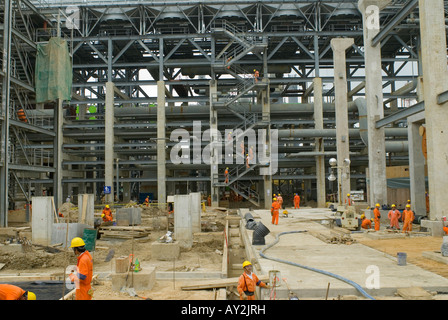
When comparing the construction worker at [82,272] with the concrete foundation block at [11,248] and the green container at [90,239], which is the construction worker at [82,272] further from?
the concrete foundation block at [11,248]

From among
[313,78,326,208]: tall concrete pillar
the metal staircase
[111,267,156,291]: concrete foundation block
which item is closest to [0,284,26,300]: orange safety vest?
[111,267,156,291]: concrete foundation block

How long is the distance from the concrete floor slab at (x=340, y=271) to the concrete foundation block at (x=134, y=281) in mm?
2775

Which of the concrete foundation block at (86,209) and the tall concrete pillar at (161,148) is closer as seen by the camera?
the concrete foundation block at (86,209)

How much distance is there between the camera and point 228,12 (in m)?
37.1

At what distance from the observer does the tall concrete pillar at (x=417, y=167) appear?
65.0 ft

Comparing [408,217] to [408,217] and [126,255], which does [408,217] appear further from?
[126,255]

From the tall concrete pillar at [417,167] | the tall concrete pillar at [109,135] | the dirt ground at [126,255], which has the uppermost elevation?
the tall concrete pillar at [109,135]

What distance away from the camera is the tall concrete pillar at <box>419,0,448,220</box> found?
15.1 metres

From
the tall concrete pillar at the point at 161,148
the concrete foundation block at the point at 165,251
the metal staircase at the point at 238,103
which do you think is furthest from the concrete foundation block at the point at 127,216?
the tall concrete pillar at the point at 161,148

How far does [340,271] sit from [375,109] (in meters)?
16.1

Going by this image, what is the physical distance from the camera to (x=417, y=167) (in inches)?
795

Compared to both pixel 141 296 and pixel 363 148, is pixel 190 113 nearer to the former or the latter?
pixel 363 148

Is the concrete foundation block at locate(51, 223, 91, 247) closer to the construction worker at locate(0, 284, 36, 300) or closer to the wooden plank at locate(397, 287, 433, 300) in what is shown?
the construction worker at locate(0, 284, 36, 300)

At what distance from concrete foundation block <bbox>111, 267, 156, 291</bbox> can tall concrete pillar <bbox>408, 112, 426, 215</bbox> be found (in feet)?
54.0
